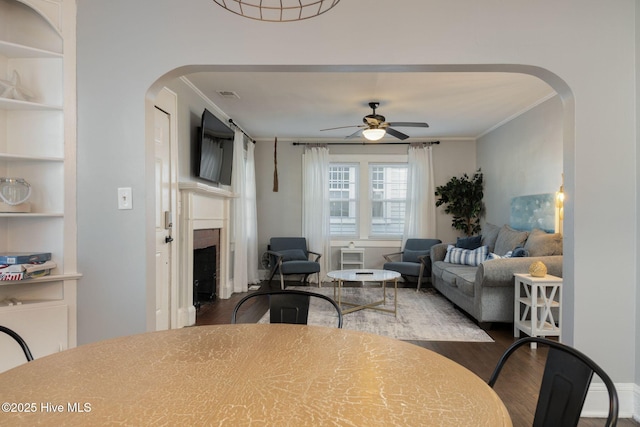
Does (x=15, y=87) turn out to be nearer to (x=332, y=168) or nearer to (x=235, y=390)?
(x=235, y=390)

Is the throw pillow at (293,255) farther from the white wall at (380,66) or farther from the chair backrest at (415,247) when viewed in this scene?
the white wall at (380,66)

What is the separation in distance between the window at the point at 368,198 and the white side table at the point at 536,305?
3.57 meters

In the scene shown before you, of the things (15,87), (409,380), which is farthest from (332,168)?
(409,380)

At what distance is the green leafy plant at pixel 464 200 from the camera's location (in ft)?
22.4

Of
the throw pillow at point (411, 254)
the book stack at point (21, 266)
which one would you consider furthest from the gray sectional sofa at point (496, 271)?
the book stack at point (21, 266)

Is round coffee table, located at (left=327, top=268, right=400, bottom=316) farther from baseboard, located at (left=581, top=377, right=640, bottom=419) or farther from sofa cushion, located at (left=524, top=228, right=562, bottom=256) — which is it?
baseboard, located at (left=581, top=377, right=640, bottom=419)

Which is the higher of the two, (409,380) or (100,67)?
(100,67)

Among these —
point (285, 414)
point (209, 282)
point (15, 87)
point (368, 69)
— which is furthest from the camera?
point (209, 282)

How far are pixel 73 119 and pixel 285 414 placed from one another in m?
2.06

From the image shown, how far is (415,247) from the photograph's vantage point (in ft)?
22.4

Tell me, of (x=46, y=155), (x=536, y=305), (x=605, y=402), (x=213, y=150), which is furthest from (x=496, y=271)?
(x=46, y=155)

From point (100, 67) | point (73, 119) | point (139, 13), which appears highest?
point (139, 13)

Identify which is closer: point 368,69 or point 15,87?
point 15,87

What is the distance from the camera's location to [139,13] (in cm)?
224
